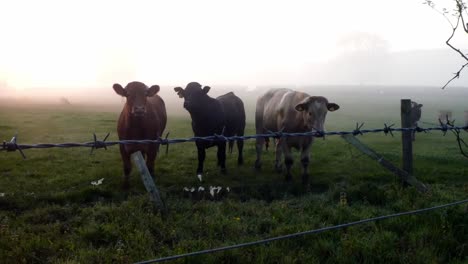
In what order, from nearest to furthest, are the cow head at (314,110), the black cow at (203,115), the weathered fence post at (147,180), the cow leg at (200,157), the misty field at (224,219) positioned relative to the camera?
the misty field at (224,219), the weathered fence post at (147,180), the cow head at (314,110), the cow leg at (200,157), the black cow at (203,115)

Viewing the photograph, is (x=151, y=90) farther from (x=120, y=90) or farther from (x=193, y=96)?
(x=193, y=96)

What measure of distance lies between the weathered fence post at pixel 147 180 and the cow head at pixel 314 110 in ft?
14.4

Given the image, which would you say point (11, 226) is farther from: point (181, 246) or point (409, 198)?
point (409, 198)

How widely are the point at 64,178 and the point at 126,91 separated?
322cm

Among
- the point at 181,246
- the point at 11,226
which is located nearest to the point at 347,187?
the point at 181,246

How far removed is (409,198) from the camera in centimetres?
689

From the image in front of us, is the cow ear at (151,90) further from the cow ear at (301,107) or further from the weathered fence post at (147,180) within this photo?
the cow ear at (301,107)

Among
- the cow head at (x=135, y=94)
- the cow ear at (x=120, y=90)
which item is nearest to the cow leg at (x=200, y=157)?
the cow head at (x=135, y=94)

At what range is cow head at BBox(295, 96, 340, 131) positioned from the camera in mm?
9141

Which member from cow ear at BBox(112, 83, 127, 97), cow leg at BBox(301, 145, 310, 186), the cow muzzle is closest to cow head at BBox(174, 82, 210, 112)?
cow ear at BBox(112, 83, 127, 97)

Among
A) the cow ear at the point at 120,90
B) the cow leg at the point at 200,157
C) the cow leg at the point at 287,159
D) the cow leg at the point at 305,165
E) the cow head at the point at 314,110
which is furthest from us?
the cow leg at the point at 200,157

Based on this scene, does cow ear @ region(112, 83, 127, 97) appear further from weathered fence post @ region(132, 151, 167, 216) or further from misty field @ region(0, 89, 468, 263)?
weathered fence post @ region(132, 151, 167, 216)

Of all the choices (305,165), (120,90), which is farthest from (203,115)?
(305,165)

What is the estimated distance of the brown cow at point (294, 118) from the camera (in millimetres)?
9208
